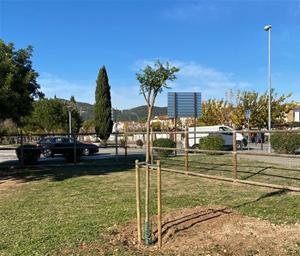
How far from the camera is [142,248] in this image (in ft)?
19.1

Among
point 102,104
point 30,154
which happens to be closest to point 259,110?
point 102,104

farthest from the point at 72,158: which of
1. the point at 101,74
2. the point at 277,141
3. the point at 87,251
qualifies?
the point at 101,74

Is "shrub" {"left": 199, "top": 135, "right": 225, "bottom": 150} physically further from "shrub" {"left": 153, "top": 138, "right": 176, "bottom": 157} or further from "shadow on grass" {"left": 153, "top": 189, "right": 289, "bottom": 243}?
"shadow on grass" {"left": 153, "top": 189, "right": 289, "bottom": 243}

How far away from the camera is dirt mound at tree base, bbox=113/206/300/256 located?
552 centimetres

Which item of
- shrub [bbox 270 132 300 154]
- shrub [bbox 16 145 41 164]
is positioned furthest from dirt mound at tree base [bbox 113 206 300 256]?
shrub [bbox 270 132 300 154]

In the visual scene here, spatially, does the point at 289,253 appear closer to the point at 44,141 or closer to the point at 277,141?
the point at 277,141

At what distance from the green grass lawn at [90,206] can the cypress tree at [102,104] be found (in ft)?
93.4

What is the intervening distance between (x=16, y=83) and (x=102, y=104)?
93.9 ft

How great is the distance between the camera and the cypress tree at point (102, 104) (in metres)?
42.6

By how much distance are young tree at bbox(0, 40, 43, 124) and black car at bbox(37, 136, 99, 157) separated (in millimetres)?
5216

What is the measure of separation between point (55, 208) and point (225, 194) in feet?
12.7

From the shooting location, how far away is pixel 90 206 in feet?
29.9

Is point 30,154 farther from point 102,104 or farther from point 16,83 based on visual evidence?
point 102,104

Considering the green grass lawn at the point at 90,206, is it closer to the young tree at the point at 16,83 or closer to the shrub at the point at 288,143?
the young tree at the point at 16,83
